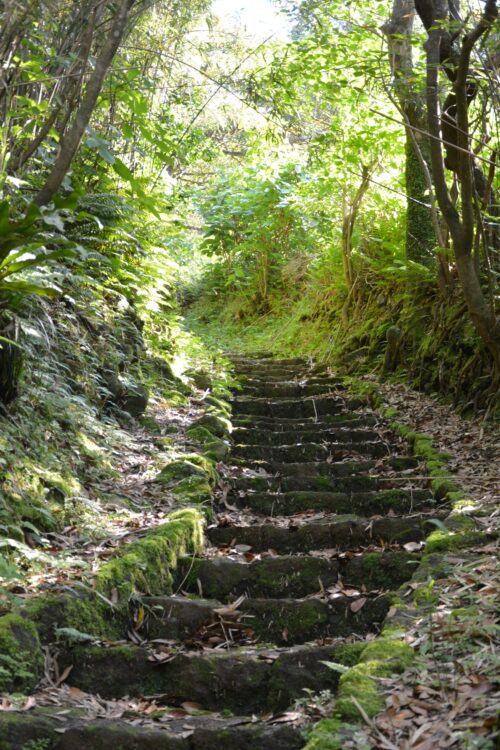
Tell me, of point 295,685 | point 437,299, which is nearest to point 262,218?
point 437,299

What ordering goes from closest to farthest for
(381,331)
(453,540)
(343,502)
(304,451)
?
1. (453,540)
2. (343,502)
3. (304,451)
4. (381,331)

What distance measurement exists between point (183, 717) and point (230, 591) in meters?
1.26

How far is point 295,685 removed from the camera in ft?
9.30

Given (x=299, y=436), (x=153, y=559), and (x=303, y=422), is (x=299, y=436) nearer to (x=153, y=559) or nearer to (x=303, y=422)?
(x=303, y=422)

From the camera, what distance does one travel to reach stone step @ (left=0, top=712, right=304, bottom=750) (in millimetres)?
2201

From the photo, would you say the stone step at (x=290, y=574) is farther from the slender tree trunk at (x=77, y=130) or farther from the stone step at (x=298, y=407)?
the stone step at (x=298, y=407)

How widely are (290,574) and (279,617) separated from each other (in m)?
0.46

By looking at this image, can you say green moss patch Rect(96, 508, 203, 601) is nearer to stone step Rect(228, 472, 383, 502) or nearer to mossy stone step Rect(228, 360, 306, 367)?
stone step Rect(228, 472, 383, 502)

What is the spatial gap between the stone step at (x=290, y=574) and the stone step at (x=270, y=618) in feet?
1.02

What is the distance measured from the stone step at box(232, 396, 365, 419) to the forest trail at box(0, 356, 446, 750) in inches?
35.9

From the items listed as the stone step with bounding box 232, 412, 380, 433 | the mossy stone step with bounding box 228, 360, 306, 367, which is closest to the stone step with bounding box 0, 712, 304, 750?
the stone step with bounding box 232, 412, 380, 433

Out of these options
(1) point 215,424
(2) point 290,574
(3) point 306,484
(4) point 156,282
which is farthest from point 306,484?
(4) point 156,282

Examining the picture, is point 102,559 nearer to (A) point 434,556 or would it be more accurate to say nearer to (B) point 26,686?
(B) point 26,686

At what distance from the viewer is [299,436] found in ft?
22.5
